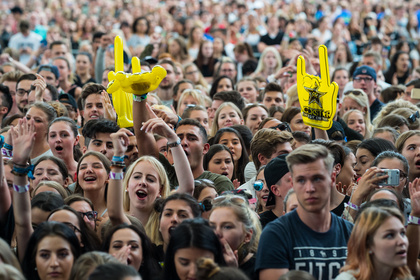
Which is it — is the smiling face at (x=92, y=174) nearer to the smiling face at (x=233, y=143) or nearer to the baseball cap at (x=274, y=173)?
the baseball cap at (x=274, y=173)

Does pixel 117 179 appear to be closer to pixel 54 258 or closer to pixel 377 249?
pixel 54 258

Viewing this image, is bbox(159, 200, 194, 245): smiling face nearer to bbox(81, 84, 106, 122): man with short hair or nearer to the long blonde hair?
the long blonde hair

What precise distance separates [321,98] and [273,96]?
9.54 feet

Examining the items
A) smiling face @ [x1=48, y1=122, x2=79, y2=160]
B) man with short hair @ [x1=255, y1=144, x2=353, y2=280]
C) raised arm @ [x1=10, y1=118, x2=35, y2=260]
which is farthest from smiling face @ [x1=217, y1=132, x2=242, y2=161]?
man with short hair @ [x1=255, y1=144, x2=353, y2=280]

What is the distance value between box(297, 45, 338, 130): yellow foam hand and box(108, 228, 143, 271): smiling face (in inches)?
94.3

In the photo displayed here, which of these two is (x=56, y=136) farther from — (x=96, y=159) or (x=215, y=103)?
(x=215, y=103)

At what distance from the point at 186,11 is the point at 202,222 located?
17921 millimetres

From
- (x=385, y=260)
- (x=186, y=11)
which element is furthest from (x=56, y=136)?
(x=186, y=11)

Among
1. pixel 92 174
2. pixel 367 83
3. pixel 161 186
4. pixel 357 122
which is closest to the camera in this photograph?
pixel 161 186

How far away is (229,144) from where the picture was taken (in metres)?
7.51

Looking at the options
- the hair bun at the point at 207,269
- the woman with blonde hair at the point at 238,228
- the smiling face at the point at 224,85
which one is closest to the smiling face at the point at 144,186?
the woman with blonde hair at the point at 238,228

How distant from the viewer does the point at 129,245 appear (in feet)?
15.9

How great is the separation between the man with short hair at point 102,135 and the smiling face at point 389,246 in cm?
333

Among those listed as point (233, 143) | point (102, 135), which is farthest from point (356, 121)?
point (102, 135)
